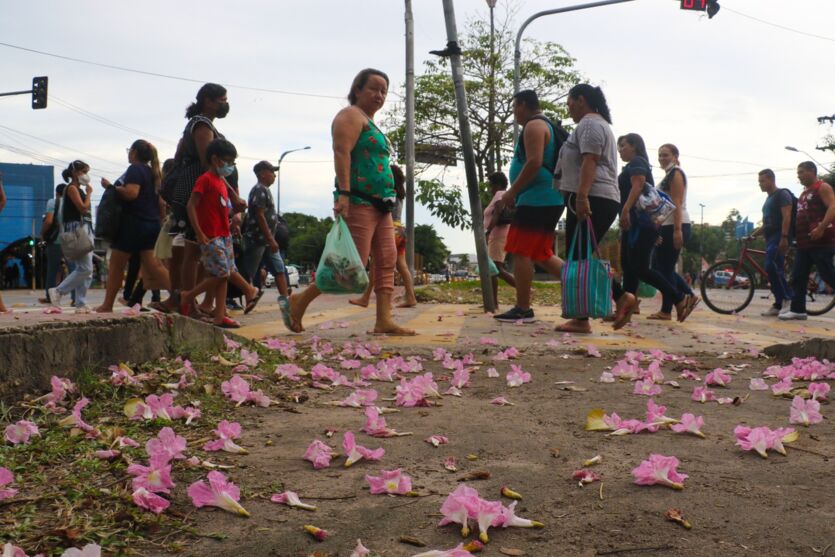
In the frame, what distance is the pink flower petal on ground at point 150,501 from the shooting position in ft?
6.00

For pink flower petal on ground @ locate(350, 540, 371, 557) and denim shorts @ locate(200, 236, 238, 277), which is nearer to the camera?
pink flower petal on ground @ locate(350, 540, 371, 557)

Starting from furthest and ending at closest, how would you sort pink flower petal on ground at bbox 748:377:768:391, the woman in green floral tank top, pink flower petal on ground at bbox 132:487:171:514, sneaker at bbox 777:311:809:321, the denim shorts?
1. sneaker at bbox 777:311:809:321
2. the denim shorts
3. the woman in green floral tank top
4. pink flower petal on ground at bbox 748:377:768:391
5. pink flower petal on ground at bbox 132:487:171:514

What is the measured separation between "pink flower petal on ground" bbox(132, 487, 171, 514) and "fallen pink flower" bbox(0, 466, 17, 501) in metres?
0.29

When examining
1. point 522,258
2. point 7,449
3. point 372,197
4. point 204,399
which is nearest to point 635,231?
point 522,258

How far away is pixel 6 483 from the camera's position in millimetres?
1928

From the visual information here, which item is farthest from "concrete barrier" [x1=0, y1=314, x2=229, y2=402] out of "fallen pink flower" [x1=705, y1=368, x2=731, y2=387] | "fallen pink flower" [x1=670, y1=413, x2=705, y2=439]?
"fallen pink flower" [x1=705, y1=368, x2=731, y2=387]

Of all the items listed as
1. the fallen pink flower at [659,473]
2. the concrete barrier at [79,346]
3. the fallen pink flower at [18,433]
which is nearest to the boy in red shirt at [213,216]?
the concrete barrier at [79,346]

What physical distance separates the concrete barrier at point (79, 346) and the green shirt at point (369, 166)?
1.91 m

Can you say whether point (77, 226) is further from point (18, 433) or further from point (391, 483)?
point (391, 483)

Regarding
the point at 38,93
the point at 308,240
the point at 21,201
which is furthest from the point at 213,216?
the point at 308,240

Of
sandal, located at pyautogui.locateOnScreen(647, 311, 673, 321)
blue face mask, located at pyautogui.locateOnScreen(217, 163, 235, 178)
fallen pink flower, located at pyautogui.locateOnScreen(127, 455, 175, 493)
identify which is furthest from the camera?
sandal, located at pyautogui.locateOnScreen(647, 311, 673, 321)

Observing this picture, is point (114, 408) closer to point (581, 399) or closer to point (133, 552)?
point (133, 552)

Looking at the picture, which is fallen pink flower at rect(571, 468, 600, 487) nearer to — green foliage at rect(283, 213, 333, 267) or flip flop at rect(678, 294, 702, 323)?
flip flop at rect(678, 294, 702, 323)

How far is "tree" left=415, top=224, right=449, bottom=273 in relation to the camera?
100 metres
